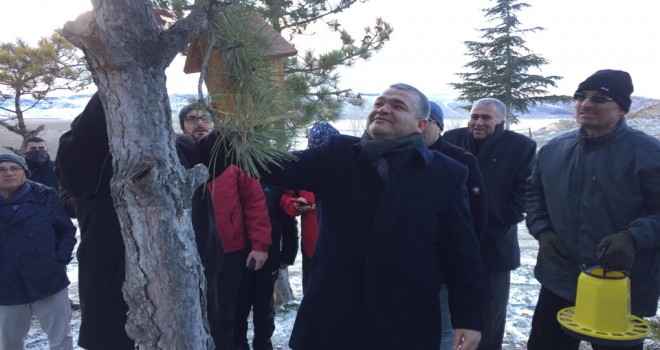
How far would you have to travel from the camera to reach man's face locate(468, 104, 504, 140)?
3.39m

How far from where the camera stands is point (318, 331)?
1.97m

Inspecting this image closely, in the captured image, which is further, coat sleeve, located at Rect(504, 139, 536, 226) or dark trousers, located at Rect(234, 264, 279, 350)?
dark trousers, located at Rect(234, 264, 279, 350)

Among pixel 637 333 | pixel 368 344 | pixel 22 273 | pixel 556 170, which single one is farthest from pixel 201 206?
pixel 637 333

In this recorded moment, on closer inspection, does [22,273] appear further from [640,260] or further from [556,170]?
[640,260]

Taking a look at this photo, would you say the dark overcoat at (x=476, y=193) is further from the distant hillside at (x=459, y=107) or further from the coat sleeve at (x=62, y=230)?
the coat sleeve at (x=62, y=230)

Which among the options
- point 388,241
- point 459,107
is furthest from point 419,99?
point 459,107

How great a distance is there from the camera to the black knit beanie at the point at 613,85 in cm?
235

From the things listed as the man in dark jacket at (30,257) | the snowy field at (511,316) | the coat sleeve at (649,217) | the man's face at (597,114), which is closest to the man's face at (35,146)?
the snowy field at (511,316)

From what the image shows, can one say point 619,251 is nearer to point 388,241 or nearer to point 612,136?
point 612,136

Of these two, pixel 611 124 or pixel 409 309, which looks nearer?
pixel 409 309

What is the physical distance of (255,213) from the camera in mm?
3199

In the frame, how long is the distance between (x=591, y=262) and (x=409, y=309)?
3.81 feet

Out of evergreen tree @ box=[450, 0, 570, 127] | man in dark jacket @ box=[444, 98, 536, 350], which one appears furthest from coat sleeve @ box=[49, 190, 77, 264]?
evergreen tree @ box=[450, 0, 570, 127]

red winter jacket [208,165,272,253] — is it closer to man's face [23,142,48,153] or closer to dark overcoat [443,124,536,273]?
dark overcoat [443,124,536,273]
